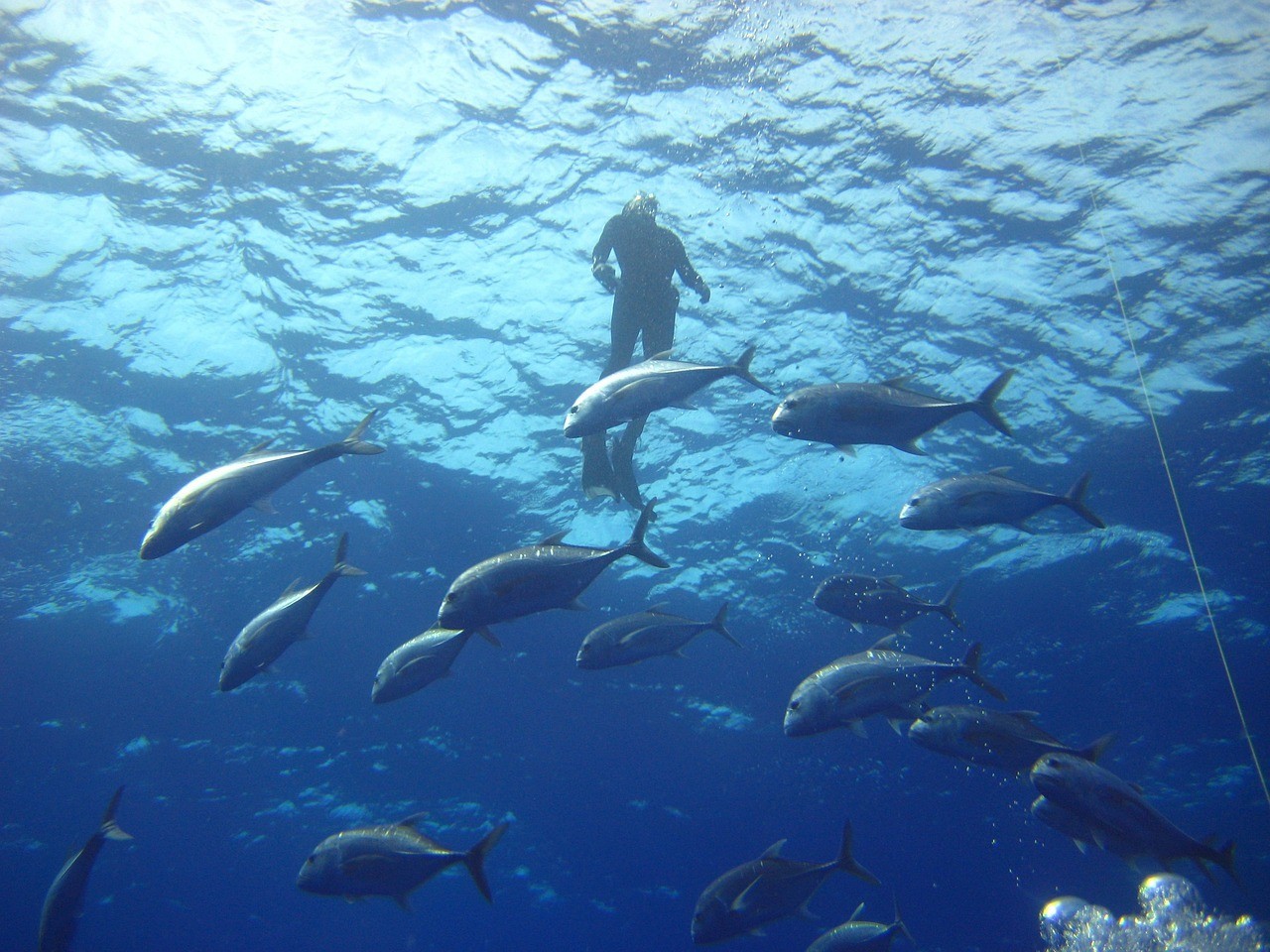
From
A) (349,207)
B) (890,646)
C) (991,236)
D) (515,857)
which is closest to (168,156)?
(349,207)

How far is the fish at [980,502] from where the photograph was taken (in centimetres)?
517

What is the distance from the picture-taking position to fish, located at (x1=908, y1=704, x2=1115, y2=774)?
5551 mm

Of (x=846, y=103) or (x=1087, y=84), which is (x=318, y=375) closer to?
(x=846, y=103)

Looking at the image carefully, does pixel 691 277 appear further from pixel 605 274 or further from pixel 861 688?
pixel 861 688

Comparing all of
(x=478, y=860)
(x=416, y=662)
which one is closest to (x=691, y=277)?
(x=416, y=662)

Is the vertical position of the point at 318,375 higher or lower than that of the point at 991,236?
lower

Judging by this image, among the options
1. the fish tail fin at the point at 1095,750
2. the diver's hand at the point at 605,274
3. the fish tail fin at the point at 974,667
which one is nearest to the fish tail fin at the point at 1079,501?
the fish tail fin at the point at 974,667

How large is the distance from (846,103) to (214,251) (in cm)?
1034

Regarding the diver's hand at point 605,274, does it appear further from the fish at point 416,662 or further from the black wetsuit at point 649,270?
the fish at point 416,662

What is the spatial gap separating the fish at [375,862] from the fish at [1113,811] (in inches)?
187

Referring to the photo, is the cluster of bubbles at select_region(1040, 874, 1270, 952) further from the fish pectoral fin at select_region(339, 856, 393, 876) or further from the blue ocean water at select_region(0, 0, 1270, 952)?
the fish pectoral fin at select_region(339, 856, 393, 876)

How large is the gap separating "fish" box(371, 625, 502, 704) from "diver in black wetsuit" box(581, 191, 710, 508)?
281cm

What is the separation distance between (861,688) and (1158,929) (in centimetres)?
1173

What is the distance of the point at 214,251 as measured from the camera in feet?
35.3
